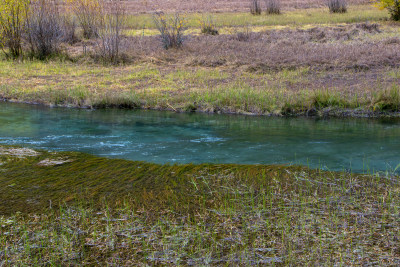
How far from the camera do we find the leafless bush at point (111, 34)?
17.0 meters

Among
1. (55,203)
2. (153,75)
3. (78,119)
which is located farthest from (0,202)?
(153,75)

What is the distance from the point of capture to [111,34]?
670 inches

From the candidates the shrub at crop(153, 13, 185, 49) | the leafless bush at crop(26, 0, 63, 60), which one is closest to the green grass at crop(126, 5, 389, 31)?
the shrub at crop(153, 13, 185, 49)

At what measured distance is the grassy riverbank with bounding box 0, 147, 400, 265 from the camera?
446 centimetres

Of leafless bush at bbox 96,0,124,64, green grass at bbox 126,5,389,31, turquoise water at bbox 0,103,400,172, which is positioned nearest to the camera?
turquoise water at bbox 0,103,400,172

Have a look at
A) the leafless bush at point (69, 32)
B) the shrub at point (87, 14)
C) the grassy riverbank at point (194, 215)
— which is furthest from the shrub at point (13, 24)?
the grassy riverbank at point (194, 215)

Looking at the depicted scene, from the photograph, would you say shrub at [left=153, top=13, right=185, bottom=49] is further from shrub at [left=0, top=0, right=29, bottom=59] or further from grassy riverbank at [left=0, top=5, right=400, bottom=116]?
shrub at [left=0, top=0, right=29, bottom=59]

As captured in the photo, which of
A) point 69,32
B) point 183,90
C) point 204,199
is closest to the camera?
point 204,199

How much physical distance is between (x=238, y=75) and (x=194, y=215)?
9.87 meters

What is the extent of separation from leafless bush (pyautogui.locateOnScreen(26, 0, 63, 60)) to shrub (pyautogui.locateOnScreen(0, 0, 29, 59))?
1.11 feet

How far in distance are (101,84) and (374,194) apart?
10.1 metres

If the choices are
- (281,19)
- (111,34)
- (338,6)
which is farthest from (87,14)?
(338,6)

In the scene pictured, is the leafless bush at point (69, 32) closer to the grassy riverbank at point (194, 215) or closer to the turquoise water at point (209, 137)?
the turquoise water at point (209, 137)

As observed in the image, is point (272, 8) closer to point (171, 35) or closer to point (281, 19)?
point (281, 19)
